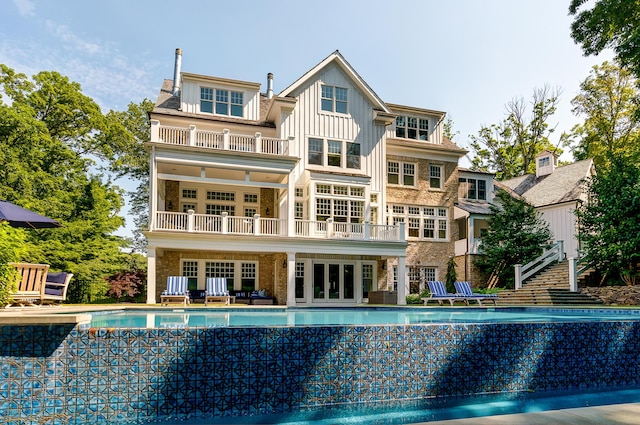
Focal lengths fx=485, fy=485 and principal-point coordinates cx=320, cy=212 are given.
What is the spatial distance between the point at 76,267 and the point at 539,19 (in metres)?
21.9

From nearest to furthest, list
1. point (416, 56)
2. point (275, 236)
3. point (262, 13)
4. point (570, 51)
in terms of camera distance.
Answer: point (262, 13), point (416, 56), point (275, 236), point (570, 51)

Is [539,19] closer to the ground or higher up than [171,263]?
higher up

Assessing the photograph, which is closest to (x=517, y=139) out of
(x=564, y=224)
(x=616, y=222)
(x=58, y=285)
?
(x=564, y=224)

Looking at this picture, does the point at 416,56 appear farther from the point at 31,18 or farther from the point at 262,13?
the point at 31,18

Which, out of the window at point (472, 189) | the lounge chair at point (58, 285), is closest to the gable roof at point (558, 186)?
the window at point (472, 189)

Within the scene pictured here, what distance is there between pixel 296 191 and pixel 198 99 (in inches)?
261

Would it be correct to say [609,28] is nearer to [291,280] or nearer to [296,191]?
[296,191]

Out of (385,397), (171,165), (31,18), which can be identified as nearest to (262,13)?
(171,165)

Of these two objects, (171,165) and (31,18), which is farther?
(31,18)

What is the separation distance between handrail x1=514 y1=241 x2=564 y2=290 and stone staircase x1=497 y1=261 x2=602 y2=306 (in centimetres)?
A: 30

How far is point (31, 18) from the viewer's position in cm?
2367

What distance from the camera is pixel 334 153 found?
2467cm

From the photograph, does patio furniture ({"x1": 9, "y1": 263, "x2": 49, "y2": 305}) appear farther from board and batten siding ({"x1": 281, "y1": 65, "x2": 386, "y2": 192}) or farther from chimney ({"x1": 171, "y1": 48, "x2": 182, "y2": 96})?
chimney ({"x1": 171, "y1": 48, "x2": 182, "y2": 96})

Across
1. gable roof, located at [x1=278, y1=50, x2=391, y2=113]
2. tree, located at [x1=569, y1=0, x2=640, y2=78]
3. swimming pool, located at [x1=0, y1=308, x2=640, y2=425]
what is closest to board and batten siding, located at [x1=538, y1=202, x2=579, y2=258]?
tree, located at [x1=569, y1=0, x2=640, y2=78]
